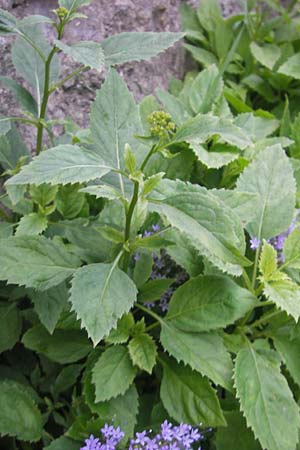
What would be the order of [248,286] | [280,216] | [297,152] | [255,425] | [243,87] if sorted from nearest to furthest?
[255,425], [248,286], [280,216], [297,152], [243,87]

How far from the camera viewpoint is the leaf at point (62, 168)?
141cm

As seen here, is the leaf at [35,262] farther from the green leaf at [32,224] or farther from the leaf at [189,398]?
the leaf at [189,398]

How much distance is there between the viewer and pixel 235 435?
171 centimetres

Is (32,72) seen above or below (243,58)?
above

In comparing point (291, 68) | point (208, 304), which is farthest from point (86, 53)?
point (291, 68)

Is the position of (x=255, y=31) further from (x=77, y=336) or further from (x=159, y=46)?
(x=77, y=336)

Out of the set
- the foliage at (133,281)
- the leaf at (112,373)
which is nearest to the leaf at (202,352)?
the foliage at (133,281)

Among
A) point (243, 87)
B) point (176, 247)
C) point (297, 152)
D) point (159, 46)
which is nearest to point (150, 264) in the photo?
point (176, 247)

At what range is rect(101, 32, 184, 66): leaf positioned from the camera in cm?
178

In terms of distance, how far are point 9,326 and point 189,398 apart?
2.08ft

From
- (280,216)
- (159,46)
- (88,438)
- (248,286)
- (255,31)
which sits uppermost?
(159,46)

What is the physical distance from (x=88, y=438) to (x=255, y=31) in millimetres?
2510

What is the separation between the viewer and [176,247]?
1.85 meters

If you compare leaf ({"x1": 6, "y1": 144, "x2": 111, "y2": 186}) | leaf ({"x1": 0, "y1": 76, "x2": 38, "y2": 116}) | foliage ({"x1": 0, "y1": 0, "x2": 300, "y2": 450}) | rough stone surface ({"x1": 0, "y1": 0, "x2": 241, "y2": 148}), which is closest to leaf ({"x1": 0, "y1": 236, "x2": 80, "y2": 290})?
foliage ({"x1": 0, "y1": 0, "x2": 300, "y2": 450})
